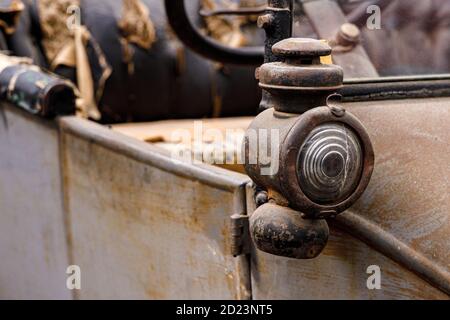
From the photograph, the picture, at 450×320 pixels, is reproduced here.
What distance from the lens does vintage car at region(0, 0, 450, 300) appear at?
1.22 metres

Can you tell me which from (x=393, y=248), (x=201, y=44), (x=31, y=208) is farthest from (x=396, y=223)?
(x=31, y=208)

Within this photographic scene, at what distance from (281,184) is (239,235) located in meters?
0.38

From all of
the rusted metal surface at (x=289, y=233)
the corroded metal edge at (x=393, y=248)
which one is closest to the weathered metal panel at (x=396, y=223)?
the corroded metal edge at (x=393, y=248)

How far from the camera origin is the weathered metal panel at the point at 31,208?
7.78 feet

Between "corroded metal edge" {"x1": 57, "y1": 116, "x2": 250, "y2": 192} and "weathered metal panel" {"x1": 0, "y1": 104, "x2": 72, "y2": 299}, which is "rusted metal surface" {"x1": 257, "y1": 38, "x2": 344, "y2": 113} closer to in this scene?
"corroded metal edge" {"x1": 57, "y1": 116, "x2": 250, "y2": 192}

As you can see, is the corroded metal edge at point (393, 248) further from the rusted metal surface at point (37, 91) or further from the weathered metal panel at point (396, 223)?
the rusted metal surface at point (37, 91)

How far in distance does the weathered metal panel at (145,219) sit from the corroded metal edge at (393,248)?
26 centimetres

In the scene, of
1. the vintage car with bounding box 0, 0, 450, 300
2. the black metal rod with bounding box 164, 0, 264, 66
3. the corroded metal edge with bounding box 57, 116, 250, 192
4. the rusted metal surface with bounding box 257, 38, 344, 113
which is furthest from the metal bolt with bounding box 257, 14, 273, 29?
the black metal rod with bounding box 164, 0, 264, 66

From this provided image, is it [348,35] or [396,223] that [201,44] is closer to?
[348,35]

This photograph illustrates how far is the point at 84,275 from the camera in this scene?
2.27 metres

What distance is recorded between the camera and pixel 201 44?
2457mm
